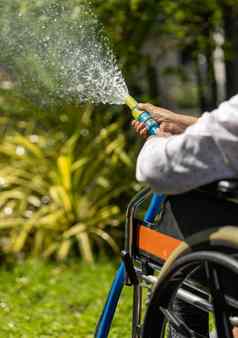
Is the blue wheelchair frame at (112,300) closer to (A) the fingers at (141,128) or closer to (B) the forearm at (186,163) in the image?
(A) the fingers at (141,128)

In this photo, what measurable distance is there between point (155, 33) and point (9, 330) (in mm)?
3787

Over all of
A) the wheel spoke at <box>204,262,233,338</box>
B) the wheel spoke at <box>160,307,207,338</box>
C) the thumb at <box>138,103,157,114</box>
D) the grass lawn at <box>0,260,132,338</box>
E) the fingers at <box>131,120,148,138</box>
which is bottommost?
the grass lawn at <box>0,260,132,338</box>

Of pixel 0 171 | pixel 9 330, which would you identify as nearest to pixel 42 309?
pixel 9 330

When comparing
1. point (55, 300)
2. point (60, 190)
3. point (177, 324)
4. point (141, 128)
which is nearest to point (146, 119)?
point (141, 128)

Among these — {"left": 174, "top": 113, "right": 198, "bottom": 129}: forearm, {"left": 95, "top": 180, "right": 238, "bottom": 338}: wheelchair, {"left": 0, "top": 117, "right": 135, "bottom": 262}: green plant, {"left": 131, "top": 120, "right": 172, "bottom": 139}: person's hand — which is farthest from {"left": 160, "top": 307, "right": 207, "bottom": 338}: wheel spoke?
{"left": 0, "top": 117, "right": 135, "bottom": 262}: green plant

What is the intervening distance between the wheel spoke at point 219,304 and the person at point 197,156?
0.25 feet

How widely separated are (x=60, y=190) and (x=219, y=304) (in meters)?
4.21

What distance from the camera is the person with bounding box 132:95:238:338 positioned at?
8.21 ft

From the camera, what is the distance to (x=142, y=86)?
26.8 ft

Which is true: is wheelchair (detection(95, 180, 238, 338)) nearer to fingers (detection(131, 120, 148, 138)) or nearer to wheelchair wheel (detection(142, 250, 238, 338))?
wheelchair wheel (detection(142, 250, 238, 338))

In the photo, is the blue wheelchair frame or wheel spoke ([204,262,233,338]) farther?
the blue wheelchair frame

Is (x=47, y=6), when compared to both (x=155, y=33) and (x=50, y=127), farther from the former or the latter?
(x=155, y=33)

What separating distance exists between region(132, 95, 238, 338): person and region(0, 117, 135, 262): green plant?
3905 mm

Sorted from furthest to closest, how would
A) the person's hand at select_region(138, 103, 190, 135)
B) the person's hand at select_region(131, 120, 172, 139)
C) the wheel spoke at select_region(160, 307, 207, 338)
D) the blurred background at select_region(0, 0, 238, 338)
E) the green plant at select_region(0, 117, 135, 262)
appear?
the green plant at select_region(0, 117, 135, 262)
the blurred background at select_region(0, 0, 238, 338)
the person's hand at select_region(138, 103, 190, 135)
the person's hand at select_region(131, 120, 172, 139)
the wheel spoke at select_region(160, 307, 207, 338)
